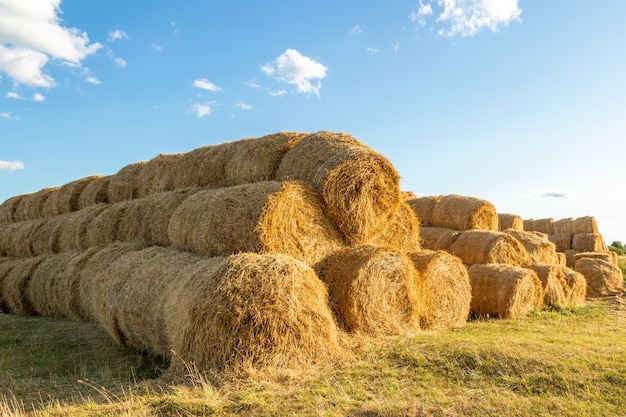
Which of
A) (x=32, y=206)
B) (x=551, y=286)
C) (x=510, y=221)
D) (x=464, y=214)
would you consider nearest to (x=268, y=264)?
(x=551, y=286)

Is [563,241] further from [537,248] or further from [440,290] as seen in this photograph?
[440,290]

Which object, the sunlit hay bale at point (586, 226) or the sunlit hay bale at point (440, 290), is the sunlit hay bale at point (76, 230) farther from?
the sunlit hay bale at point (586, 226)

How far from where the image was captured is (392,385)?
16.2 ft

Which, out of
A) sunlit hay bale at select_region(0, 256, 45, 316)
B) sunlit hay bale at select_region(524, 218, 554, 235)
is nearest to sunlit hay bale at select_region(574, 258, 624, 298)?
sunlit hay bale at select_region(524, 218, 554, 235)

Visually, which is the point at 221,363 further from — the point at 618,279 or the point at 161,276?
the point at 618,279

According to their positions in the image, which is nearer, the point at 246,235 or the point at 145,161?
the point at 246,235

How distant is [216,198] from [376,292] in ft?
8.83

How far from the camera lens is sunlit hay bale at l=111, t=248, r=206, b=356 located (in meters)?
6.82

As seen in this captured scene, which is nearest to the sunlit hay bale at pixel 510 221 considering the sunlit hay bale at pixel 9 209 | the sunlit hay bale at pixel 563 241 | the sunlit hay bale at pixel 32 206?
the sunlit hay bale at pixel 563 241

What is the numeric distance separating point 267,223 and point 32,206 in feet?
44.3

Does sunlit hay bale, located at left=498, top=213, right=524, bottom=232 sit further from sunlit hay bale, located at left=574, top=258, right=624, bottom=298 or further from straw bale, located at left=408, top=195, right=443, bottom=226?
straw bale, located at left=408, top=195, right=443, bottom=226

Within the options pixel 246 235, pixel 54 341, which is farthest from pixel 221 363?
pixel 54 341

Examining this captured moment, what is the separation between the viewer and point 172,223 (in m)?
8.37

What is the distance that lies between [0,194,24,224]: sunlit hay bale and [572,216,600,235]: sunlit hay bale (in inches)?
840
